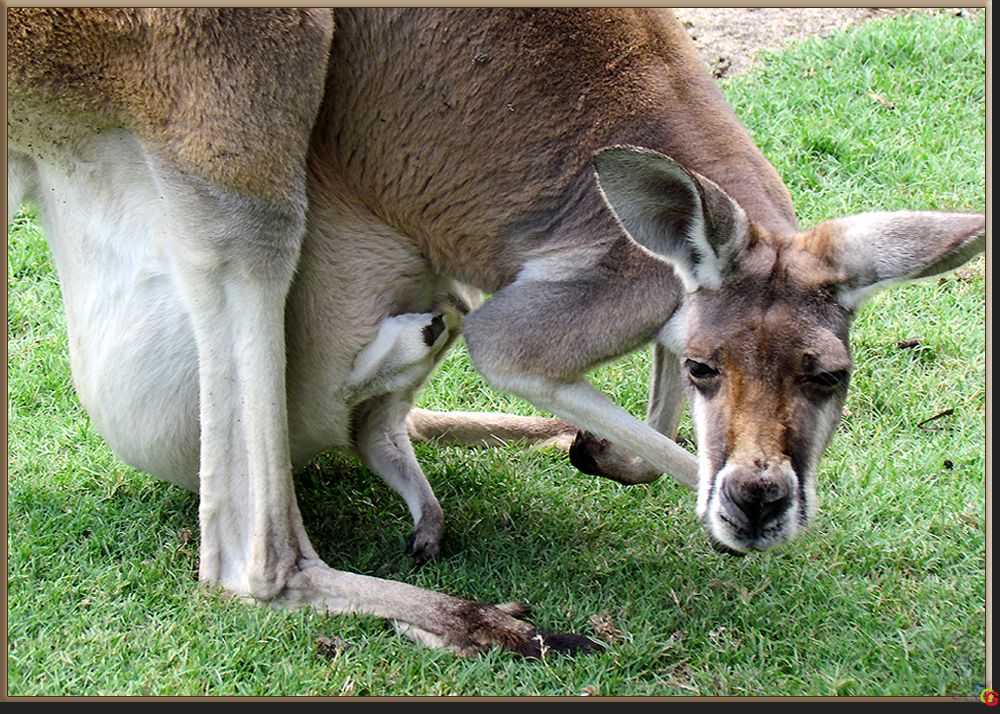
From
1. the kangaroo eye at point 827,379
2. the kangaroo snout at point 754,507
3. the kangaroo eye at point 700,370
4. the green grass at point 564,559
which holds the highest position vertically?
the kangaroo eye at point 827,379

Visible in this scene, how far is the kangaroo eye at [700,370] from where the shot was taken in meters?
2.55

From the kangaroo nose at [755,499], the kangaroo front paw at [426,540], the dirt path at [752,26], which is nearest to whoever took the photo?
the kangaroo nose at [755,499]

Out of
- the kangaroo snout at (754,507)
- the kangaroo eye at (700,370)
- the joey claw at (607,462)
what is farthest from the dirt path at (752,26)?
the kangaroo snout at (754,507)

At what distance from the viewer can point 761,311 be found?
98.2 inches

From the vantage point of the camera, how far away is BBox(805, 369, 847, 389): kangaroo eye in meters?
2.45

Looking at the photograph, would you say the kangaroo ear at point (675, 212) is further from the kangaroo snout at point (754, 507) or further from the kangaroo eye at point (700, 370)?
the kangaroo snout at point (754, 507)

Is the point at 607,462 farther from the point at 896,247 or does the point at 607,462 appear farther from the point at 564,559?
the point at 896,247

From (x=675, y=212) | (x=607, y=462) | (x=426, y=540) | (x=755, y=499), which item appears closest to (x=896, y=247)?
(x=675, y=212)

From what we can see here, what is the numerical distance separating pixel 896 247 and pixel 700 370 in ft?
1.72

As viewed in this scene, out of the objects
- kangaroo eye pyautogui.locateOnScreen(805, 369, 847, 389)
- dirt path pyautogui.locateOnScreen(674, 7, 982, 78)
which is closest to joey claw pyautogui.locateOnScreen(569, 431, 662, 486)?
kangaroo eye pyautogui.locateOnScreen(805, 369, 847, 389)

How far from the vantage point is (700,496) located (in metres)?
2.58

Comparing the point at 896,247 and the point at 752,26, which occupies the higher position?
the point at 896,247

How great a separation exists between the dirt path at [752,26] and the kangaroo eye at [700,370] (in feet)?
9.94

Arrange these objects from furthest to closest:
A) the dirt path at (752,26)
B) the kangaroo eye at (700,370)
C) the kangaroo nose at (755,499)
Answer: the dirt path at (752,26), the kangaroo eye at (700,370), the kangaroo nose at (755,499)
